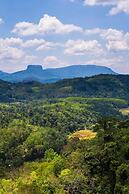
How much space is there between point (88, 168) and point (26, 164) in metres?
48.7

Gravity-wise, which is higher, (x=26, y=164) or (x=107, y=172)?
(x=107, y=172)

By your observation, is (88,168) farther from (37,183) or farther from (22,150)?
(22,150)

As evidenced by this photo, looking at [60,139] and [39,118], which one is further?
[39,118]

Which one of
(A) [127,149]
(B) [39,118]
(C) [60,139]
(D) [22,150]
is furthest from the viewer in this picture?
(B) [39,118]

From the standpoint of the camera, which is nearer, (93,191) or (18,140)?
(93,191)

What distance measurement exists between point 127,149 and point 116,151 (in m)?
2.68

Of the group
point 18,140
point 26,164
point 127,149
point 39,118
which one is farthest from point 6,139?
point 127,149

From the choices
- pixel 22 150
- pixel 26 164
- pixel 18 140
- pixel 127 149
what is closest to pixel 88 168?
pixel 127 149

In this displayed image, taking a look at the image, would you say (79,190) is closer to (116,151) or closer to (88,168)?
(88,168)

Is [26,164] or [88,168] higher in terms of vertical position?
[88,168]

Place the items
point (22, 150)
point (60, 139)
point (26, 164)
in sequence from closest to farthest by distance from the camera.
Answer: point (26, 164) < point (22, 150) < point (60, 139)

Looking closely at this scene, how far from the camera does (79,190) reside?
77750mm

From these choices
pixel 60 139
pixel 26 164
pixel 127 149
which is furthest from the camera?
pixel 60 139

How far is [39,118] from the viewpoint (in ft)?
648
